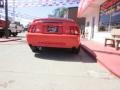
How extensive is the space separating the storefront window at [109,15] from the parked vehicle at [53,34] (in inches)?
209

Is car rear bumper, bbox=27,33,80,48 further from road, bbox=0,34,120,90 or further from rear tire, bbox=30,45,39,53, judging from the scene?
road, bbox=0,34,120,90

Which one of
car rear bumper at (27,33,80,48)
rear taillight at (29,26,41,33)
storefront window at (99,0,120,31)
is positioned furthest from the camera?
storefront window at (99,0,120,31)

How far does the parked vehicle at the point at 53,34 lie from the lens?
1083cm

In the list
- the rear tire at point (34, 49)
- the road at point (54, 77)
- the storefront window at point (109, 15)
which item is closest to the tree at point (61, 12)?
the storefront window at point (109, 15)

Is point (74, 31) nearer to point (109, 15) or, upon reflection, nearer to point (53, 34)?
point (53, 34)

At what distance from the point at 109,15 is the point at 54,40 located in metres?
8.58

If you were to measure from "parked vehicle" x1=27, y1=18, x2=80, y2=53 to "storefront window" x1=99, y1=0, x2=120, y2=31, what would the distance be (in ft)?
17.4

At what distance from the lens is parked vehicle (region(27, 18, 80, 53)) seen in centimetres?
1083

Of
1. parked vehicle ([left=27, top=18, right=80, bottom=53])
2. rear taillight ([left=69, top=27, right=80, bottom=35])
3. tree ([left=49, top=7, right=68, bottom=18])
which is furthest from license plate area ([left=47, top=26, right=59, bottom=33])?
tree ([left=49, top=7, right=68, bottom=18])

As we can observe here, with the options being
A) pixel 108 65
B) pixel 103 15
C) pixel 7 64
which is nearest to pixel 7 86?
pixel 7 64

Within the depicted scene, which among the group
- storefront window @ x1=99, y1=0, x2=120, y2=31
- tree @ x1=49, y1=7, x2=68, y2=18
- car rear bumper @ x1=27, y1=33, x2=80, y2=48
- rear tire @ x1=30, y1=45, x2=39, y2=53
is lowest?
rear tire @ x1=30, y1=45, x2=39, y2=53

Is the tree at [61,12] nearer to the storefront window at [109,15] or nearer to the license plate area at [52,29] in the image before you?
the storefront window at [109,15]

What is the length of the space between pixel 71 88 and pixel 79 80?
90 centimetres

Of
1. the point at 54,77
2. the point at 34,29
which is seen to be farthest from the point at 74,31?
the point at 54,77
